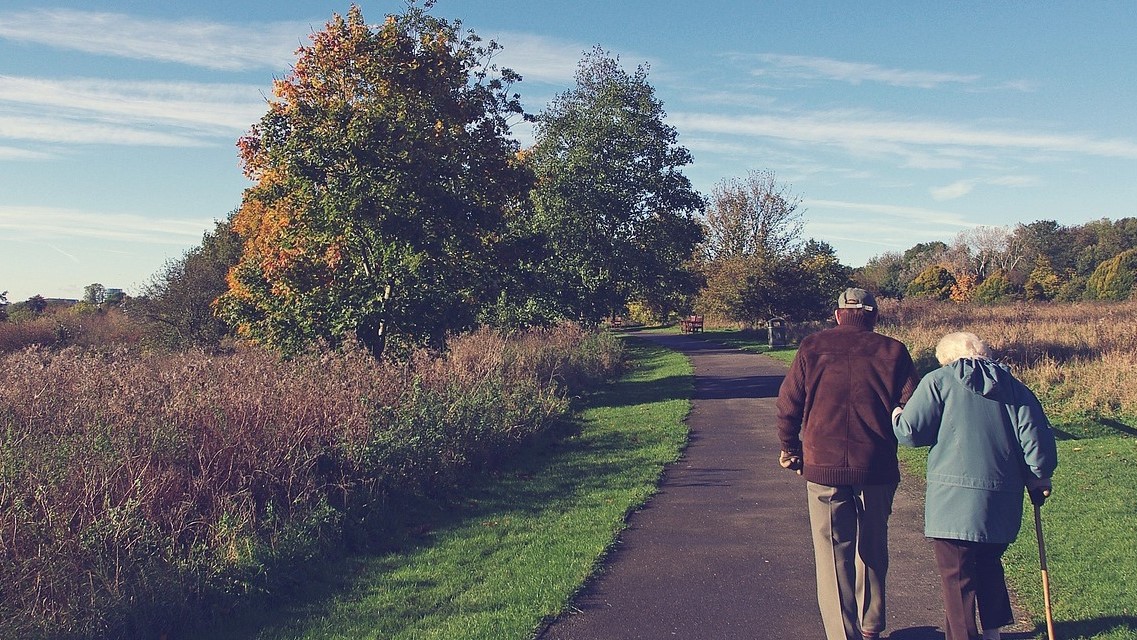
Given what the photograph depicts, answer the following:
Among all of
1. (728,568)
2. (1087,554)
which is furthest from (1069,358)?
(728,568)

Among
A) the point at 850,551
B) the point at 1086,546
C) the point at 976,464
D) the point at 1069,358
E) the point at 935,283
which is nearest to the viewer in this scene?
the point at 976,464

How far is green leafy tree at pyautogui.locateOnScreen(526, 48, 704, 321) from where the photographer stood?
105ft

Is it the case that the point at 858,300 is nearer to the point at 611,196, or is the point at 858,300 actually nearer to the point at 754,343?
the point at 611,196

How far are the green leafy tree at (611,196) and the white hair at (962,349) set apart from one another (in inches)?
1030

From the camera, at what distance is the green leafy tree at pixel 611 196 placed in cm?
3203

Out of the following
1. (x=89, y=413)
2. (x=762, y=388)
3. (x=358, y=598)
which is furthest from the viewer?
(x=762, y=388)

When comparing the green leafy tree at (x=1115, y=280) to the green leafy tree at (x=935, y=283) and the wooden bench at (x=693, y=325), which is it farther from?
the wooden bench at (x=693, y=325)

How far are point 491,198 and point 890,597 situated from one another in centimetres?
1346

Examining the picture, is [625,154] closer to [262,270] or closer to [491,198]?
[491,198]

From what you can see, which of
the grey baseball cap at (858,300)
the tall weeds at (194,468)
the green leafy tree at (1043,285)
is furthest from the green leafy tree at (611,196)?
the green leafy tree at (1043,285)

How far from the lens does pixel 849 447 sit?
15.9 ft

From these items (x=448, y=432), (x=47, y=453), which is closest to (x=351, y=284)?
(x=448, y=432)

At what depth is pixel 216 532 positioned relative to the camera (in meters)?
6.88

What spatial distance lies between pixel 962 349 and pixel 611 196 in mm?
28542
